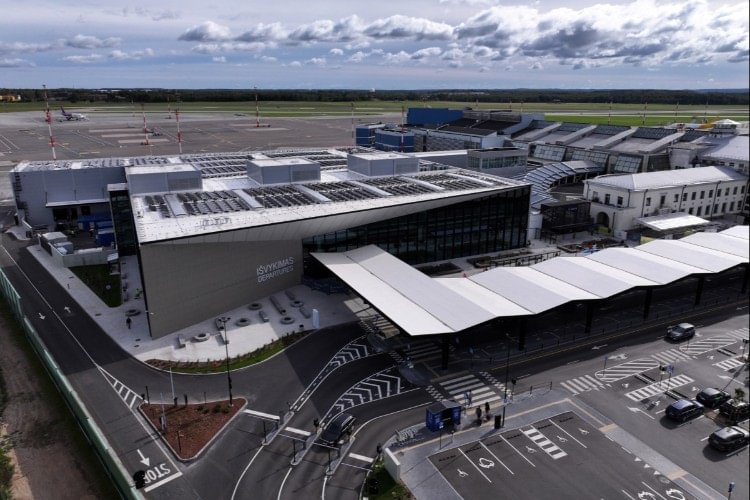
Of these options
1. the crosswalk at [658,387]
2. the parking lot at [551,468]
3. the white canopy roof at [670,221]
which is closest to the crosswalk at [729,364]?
the crosswalk at [658,387]

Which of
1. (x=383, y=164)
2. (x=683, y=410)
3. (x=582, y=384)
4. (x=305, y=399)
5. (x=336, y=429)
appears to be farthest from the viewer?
(x=383, y=164)

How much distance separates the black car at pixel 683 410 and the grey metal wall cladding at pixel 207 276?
41374 millimetres

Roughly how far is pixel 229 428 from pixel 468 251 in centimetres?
4567

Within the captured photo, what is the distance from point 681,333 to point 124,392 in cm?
5242

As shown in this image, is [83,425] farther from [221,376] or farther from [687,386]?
A: [687,386]

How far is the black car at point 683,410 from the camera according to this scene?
38.8 m

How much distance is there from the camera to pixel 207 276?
5372 centimetres

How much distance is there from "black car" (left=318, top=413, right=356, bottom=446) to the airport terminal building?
23.3m

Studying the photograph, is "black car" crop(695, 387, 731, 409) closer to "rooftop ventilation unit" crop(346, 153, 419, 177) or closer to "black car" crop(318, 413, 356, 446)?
"black car" crop(318, 413, 356, 446)

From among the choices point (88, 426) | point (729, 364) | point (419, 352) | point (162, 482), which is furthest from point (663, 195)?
point (88, 426)

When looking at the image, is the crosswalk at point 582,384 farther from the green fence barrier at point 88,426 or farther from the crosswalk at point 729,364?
the green fence barrier at point 88,426

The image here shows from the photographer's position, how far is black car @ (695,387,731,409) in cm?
4044

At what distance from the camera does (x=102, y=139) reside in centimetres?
18012

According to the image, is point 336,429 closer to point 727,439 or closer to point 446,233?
point 727,439
